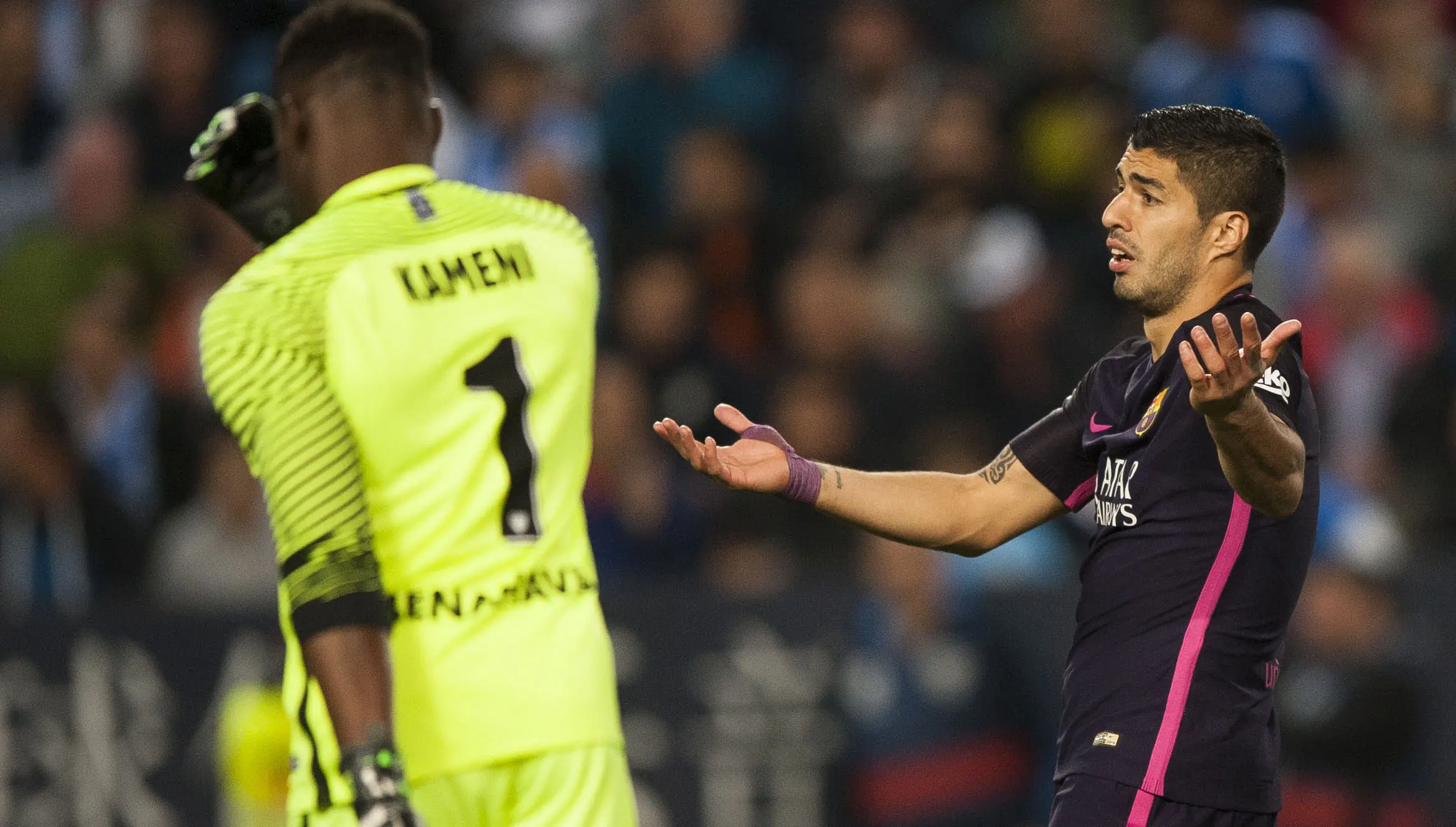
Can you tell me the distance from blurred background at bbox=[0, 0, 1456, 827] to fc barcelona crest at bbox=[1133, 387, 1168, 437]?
4546 mm

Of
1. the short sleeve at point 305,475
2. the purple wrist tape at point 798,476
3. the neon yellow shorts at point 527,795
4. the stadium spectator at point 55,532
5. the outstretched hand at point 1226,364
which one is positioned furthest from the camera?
the stadium spectator at point 55,532

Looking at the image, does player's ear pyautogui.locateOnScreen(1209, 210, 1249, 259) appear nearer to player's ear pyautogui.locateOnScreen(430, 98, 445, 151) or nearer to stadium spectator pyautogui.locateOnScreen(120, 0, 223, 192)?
player's ear pyautogui.locateOnScreen(430, 98, 445, 151)

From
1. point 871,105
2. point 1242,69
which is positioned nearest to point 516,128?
point 871,105

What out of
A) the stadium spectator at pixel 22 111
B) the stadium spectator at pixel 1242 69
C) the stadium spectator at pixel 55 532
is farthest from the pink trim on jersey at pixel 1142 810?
the stadium spectator at pixel 22 111

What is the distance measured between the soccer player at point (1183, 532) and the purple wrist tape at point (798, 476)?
0.22m

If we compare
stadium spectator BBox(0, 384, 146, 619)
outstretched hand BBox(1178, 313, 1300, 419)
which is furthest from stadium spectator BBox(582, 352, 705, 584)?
outstretched hand BBox(1178, 313, 1300, 419)

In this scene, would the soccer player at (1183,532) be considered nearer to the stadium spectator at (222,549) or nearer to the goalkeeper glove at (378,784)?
the goalkeeper glove at (378,784)

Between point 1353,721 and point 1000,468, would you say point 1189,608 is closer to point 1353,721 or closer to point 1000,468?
point 1000,468

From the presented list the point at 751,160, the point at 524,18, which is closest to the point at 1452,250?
the point at 751,160

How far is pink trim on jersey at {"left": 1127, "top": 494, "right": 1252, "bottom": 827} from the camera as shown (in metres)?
4.02

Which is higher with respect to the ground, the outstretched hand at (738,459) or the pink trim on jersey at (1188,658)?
the outstretched hand at (738,459)

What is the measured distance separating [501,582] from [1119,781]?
125 cm

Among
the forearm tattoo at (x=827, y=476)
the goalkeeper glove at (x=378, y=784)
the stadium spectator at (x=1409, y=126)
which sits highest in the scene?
the stadium spectator at (x=1409, y=126)

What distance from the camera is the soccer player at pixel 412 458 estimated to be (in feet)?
12.4
